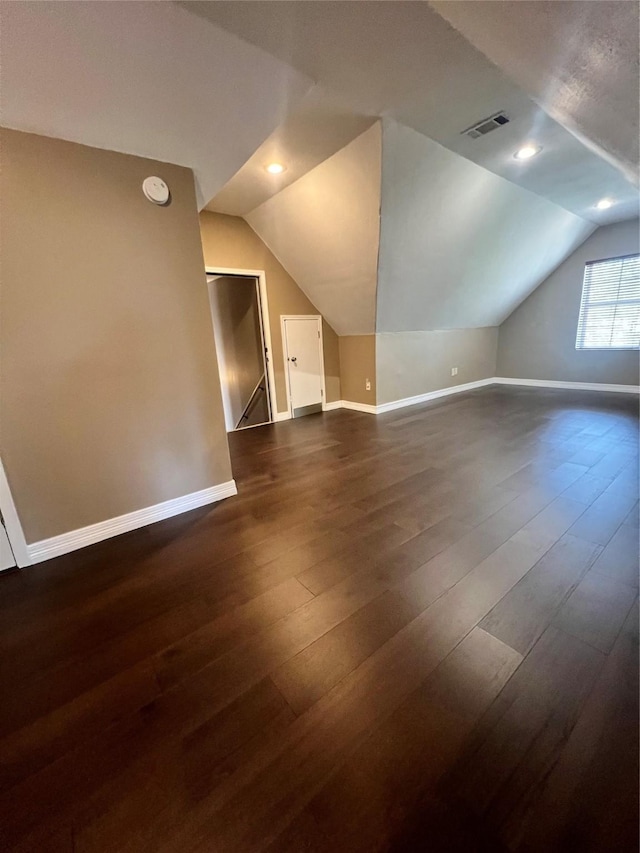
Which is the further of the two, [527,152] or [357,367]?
[357,367]

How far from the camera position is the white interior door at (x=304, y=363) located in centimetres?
483

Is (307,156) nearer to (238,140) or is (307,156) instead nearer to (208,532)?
(238,140)

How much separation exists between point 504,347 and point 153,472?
22.7 feet

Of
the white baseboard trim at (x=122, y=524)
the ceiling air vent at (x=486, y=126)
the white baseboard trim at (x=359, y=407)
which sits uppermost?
the ceiling air vent at (x=486, y=126)

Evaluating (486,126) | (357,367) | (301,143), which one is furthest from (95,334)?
(357,367)

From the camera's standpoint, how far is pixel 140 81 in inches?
59.8

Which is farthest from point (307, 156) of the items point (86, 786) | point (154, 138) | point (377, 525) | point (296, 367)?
point (86, 786)

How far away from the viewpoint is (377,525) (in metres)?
2.17

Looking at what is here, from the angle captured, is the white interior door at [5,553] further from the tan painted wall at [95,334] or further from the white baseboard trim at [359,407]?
the white baseboard trim at [359,407]

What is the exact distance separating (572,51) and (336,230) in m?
2.58

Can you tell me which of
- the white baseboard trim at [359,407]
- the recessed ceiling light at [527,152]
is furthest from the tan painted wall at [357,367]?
the recessed ceiling light at [527,152]

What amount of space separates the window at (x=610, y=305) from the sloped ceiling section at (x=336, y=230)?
13.3 feet

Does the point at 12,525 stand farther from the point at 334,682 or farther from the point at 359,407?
the point at 359,407

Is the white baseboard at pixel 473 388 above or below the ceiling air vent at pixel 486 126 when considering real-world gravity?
below
